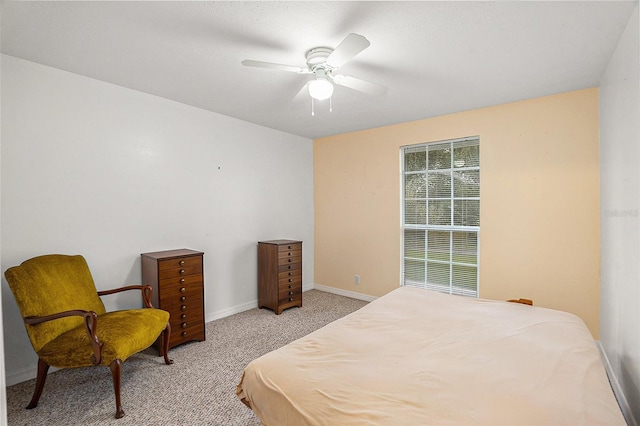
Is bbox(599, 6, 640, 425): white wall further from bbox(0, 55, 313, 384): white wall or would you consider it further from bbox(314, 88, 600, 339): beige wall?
bbox(0, 55, 313, 384): white wall

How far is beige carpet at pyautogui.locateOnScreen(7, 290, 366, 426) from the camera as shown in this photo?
77.0 inches

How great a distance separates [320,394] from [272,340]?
197 cm

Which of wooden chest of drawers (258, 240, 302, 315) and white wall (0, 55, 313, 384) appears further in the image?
wooden chest of drawers (258, 240, 302, 315)

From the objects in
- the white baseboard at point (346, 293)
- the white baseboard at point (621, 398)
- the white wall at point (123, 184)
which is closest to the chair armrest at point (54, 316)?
the white wall at point (123, 184)

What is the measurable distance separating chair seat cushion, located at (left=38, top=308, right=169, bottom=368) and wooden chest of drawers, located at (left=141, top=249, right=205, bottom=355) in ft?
1.56

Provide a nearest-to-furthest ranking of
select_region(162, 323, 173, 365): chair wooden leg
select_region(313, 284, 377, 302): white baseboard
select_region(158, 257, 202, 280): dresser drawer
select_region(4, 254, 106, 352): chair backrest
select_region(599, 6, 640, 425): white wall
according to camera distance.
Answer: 1. select_region(599, 6, 640, 425): white wall
2. select_region(4, 254, 106, 352): chair backrest
3. select_region(162, 323, 173, 365): chair wooden leg
4. select_region(158, 257, 202, 280): dresser drawer
5. select_region(313, 284, 377, 302): white baseboard

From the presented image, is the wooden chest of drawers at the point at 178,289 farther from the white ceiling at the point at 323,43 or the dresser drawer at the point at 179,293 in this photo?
the white ceiling at the point at 323,43

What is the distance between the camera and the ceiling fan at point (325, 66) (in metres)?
1.81

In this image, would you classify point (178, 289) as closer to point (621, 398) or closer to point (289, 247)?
point (289, 247)

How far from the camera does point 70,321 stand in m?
2.25

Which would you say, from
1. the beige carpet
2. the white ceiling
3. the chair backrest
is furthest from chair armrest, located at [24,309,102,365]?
the white ceiling

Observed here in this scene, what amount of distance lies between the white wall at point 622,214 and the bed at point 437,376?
1.26 feet

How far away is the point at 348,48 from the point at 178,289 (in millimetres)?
2612

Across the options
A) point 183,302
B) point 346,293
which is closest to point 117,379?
point 183,302
